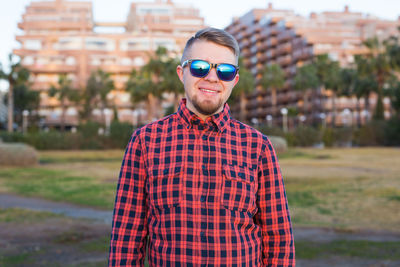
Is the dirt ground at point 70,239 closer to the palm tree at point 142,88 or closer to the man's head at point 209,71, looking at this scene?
the man's head at point 209,71

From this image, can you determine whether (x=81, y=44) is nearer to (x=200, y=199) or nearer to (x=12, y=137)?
(x=12, y=137)

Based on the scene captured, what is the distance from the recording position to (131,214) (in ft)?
7.17

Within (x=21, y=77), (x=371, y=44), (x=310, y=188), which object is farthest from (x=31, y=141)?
(x=371, y=44)

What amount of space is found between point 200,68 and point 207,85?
3.5 inches

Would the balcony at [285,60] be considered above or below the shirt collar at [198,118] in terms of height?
above

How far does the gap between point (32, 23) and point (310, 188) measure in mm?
97657

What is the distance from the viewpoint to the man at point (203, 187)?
6.84 ft

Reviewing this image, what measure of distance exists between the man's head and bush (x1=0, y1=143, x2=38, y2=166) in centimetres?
2421

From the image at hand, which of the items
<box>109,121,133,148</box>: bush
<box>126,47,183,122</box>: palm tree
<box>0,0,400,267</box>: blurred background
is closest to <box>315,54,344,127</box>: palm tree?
<box>0,0,400,267</box>: blurred background

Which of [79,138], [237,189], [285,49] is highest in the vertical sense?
[285,49]

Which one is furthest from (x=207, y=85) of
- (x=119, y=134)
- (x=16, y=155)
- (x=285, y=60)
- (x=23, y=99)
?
(x=285, y=60)

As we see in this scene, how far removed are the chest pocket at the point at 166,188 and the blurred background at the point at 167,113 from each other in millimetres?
4955

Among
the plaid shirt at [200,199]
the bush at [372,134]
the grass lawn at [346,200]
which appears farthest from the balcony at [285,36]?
the plaid shirt at [200,199]

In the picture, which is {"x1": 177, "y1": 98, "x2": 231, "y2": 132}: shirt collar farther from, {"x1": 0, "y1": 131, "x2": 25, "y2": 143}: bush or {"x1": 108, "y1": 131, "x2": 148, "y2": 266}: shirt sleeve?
{"x1": 0, "y1": 131, "x2": 25, "y2": 143}: bush
